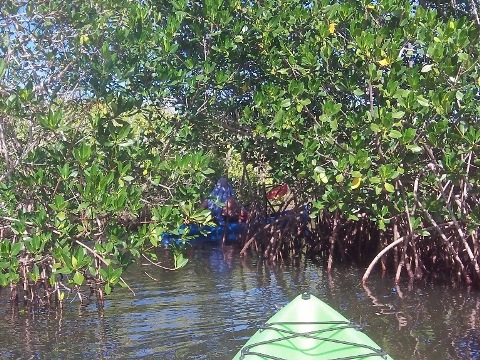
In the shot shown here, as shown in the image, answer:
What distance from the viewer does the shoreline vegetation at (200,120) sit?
4.93 m

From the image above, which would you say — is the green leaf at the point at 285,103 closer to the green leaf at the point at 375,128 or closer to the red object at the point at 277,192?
the green leaf at the point at 375,128

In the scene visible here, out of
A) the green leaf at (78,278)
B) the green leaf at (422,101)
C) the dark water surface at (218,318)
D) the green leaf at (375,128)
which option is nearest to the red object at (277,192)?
the dark water surface at (218,318)

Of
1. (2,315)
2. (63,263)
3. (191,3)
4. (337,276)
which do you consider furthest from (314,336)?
(337,276)

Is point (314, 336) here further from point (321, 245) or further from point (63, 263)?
point (321, 245)

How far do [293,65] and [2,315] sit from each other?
3.14m

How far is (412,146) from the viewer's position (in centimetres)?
550

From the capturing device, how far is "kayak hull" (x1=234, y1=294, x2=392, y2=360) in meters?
2.59

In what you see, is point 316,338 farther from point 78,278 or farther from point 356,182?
point 356,182

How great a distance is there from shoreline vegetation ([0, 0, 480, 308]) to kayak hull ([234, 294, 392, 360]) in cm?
209

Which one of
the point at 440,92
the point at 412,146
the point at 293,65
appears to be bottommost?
the point at 412,146

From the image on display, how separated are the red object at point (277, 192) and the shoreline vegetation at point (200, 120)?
2.55 meters

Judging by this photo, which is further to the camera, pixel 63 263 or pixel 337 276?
pixel 337 276

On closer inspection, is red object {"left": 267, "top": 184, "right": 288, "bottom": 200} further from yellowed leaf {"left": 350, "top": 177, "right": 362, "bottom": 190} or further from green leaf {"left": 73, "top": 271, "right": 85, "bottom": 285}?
green leaf {"left": 73, "top": 271, "right": 85, "bottom": 285}

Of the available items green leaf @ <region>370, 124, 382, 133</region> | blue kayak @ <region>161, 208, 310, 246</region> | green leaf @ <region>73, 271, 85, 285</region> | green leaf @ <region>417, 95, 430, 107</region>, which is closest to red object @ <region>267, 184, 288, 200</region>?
blue kayak @ <region>161, 208, 310, 246</region>
